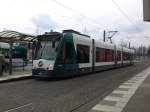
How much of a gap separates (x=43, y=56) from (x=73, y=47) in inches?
96.6

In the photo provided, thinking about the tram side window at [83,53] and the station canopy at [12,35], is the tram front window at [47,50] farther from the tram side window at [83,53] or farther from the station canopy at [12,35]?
the tram side window at [83,53]

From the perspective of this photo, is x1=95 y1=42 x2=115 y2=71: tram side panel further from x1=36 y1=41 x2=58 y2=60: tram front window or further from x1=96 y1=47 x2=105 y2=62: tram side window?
x1=36 y1=41 x2=58 y2=60: tram front window

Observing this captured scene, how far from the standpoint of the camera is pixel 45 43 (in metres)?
19.3

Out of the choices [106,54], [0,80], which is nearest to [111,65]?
[106,54]

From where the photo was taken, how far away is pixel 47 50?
19.0 meters

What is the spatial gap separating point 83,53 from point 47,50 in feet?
14.2

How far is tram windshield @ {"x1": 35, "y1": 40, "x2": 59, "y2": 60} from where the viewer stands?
1859 centimetres

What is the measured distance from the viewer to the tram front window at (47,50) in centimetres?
1859

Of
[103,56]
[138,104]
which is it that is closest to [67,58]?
[138,104]

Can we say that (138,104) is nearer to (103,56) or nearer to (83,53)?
(83,53)

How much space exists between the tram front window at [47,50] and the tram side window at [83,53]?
2970 mm

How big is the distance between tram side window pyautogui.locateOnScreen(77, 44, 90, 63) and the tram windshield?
2.97 metres

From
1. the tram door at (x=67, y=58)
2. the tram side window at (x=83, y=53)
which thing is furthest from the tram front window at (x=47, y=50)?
the tram side window at (x=83, y=53)

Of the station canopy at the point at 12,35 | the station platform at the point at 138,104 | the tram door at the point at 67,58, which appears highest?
the station canopy at the point at 12,35
